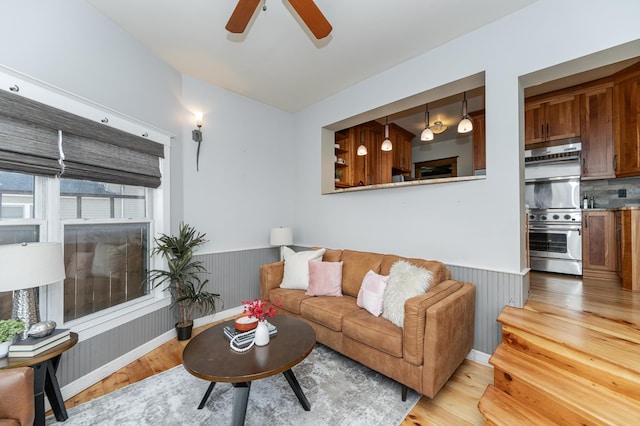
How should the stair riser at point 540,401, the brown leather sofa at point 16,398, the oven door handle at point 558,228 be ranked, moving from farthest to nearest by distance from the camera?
the oven door handle at point 558,228, the stair riser at point 540,401, the brown leather sofa at point 16,398

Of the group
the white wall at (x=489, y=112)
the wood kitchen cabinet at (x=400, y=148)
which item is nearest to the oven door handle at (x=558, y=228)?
the white wall at (x=489, y=112)

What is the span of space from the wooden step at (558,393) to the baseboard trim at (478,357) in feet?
2.05

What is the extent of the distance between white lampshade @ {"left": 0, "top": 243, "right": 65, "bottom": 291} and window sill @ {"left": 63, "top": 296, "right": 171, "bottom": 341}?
724 mm

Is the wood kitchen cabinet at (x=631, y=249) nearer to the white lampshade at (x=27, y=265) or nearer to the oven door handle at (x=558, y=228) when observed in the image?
the oven door handle at (x=558, y=228)

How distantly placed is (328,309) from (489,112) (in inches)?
92.5

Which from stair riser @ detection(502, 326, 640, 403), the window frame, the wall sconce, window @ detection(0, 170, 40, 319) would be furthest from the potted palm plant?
stair riser @ detection(502, 326, 640, 403)

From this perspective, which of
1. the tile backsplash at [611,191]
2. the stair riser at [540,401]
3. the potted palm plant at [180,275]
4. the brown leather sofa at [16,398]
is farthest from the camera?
the tile backsplash at [611,191]

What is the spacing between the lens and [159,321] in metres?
2.79

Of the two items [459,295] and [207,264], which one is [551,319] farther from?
[207,264]

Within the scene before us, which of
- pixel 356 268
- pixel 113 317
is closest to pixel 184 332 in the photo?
pixel 113 317

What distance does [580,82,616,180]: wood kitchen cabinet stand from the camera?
326 centimetres

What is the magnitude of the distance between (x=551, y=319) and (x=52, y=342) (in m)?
3.42

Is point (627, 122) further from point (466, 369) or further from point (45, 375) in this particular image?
point (45, 375)

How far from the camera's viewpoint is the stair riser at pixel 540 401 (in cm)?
134
